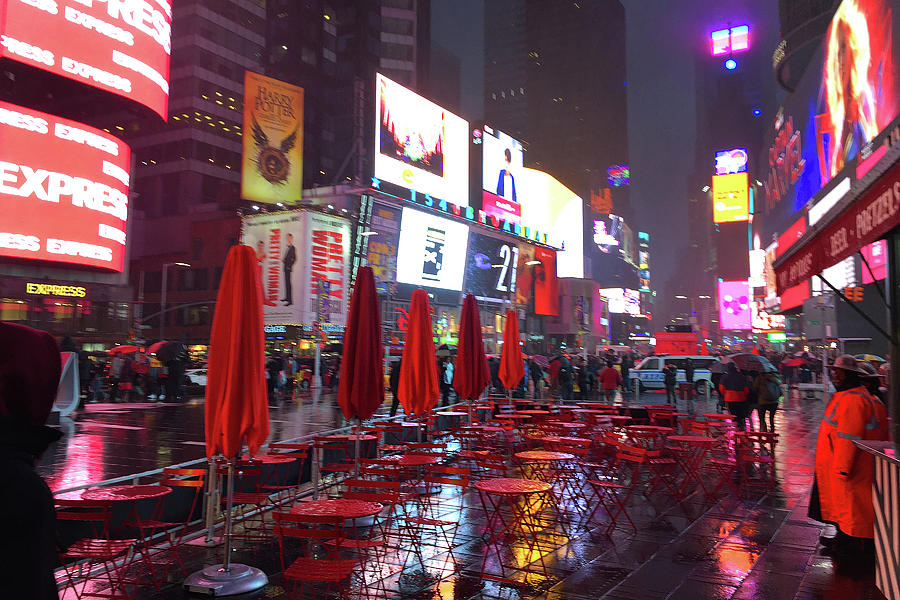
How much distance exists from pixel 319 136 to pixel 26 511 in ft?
217

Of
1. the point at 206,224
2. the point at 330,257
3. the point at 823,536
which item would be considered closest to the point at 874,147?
the point at 823,536

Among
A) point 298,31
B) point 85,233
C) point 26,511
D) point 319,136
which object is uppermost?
point 298,31

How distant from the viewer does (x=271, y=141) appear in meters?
32.6

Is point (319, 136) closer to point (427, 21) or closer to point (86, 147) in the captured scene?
point (427, 21)

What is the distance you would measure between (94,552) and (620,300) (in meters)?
128

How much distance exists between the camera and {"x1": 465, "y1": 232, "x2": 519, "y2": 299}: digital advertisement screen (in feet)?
161

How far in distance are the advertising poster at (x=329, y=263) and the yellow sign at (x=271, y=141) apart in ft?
8.57

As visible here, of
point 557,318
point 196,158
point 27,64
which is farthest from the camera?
point 557,318

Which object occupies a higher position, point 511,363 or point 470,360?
point 470,360

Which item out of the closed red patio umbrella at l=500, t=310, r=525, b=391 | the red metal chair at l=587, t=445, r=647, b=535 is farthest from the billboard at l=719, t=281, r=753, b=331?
the red metal chair at l=587, t=445, r=647, b=535

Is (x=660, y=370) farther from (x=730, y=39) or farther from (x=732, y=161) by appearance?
(x=730, y=39)

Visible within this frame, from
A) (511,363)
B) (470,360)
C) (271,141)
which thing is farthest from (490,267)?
(470,360)

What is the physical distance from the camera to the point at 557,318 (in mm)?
74500

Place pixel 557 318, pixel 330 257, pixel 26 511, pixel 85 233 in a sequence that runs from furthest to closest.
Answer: pixel 557 318 < pixel 330 257 < pixel 85 233 < pixel 26 511
